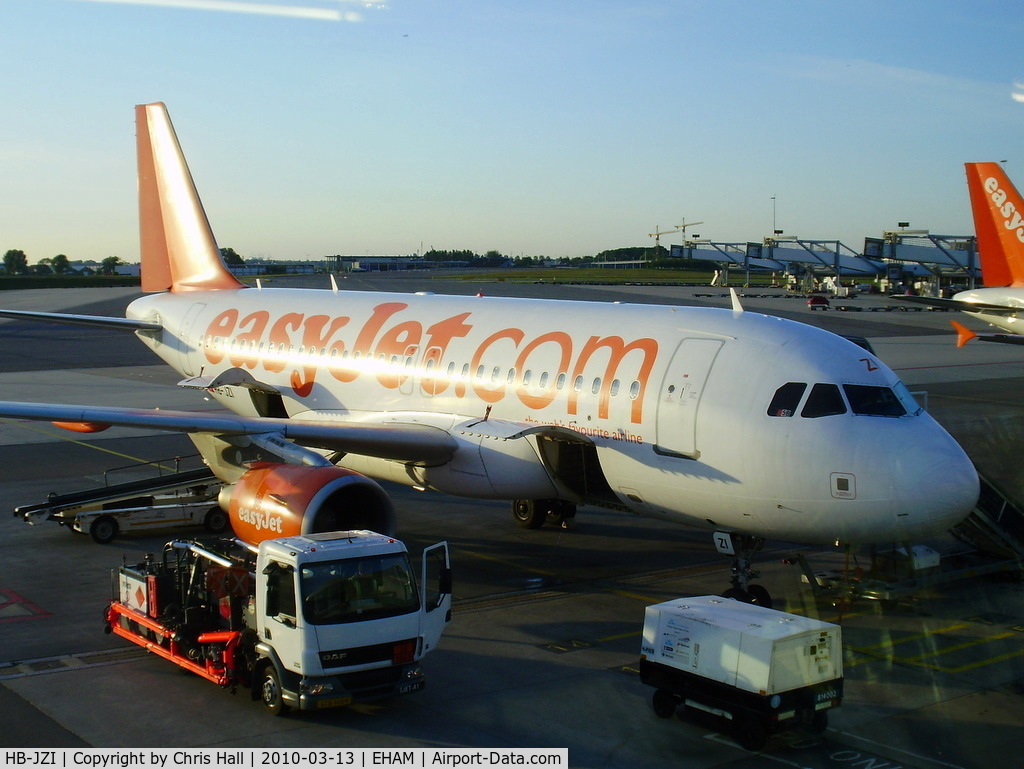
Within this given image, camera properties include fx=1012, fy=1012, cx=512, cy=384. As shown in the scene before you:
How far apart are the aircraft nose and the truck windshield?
6834mm

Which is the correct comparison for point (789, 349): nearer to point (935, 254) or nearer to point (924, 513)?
point (924, 513)

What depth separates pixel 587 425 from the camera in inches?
667

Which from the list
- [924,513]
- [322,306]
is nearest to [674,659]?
[924,513]

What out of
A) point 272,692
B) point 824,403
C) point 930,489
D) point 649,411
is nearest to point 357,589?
point 272,692

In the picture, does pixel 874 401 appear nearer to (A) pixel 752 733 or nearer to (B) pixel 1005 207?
(A) pixel 752 733

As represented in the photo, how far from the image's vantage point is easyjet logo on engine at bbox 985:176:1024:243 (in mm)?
37344

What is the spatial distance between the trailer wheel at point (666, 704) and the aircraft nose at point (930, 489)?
4305mm

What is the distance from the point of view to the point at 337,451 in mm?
19422

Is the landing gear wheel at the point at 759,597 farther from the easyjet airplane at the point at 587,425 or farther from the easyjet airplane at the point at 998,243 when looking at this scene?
the easyjet airplane at the point at 998,243

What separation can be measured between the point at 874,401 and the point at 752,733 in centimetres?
574

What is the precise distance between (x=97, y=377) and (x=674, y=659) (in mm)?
44738

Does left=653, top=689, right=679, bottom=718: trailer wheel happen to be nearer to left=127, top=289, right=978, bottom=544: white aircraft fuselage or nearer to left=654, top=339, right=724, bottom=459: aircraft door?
left=127, top=289, right=978, bottom=544: white aircraft fuselage

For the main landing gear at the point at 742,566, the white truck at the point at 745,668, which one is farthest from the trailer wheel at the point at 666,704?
the main landing gear at the point at 742,566

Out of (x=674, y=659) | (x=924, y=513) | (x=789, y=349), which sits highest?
(x=789, y=349)
